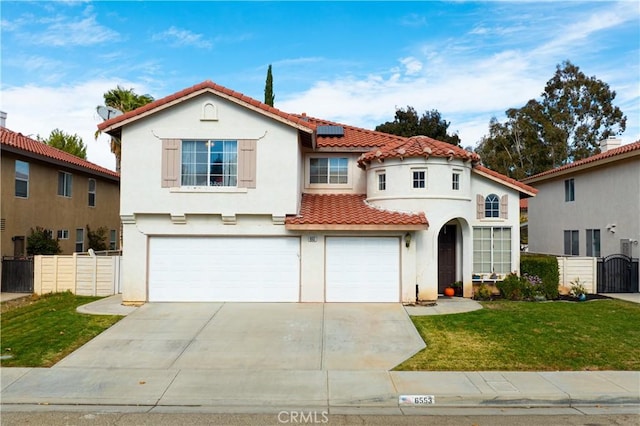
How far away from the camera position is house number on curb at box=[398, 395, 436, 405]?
7223mm

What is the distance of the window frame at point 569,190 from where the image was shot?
21.3 metres

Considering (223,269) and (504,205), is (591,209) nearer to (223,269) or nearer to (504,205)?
(504,205)

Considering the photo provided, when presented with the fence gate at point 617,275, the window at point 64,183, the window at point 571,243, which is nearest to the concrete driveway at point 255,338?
the fence gate at point 617,275

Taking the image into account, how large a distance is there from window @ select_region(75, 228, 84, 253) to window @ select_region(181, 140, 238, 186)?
12.0 metres

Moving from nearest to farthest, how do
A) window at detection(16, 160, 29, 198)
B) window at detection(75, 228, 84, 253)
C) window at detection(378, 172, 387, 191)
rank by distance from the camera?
window at detection(378, 172, 387, 191) → window at detection(16, 160, 29, 198) → window at detection(75, 228, 84, 253)

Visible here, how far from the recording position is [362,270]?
13852 millimetres

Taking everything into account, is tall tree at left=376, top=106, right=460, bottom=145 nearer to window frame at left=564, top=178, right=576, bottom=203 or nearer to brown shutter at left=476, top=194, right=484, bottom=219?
window frame at left=564, top=178, right=576, bottom=203

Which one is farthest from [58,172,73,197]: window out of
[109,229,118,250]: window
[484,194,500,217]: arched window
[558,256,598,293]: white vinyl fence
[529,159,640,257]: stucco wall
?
[529,159,640,257]: stucco wall

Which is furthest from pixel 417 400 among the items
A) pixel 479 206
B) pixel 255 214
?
pixel 479 206

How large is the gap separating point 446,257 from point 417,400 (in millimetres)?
9016

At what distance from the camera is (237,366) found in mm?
8867

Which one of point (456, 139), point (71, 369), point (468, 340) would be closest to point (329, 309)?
point (468, 340)

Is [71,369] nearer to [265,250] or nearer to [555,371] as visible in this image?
[265,250]

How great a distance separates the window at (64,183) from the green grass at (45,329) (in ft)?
25.9
